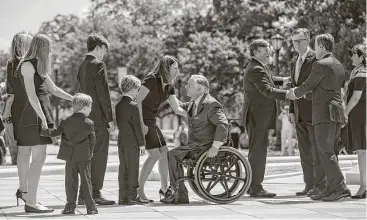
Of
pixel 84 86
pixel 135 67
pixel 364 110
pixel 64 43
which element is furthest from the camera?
pixel 64 43

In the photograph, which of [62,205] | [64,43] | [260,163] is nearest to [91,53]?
[62,205]

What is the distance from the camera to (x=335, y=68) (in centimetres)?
912

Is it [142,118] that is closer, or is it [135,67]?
[142,118]

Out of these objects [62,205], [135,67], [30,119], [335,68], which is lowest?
[62,205]

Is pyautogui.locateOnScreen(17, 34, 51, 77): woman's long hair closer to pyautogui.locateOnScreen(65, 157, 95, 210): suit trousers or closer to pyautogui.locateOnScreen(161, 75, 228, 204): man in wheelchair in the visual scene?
pyautogui.locateOnScreen(65, 157, 95, 210): suit trousers

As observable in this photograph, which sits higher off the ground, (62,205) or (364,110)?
(364,110)

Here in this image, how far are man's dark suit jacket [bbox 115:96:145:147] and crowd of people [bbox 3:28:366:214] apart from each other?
1 cm

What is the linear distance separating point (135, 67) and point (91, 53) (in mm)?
33742

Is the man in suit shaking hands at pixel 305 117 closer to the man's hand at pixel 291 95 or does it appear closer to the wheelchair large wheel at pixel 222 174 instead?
the man's hand at pixel 291 95

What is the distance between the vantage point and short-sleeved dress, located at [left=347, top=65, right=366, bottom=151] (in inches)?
370

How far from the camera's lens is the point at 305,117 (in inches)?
382

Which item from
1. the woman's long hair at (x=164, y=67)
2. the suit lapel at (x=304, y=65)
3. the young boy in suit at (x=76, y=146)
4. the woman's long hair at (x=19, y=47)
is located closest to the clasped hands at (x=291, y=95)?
the suit lapel at (x=304, y=65)

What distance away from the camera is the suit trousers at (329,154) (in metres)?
9.05

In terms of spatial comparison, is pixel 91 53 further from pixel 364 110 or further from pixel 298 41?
pixel 364 110
